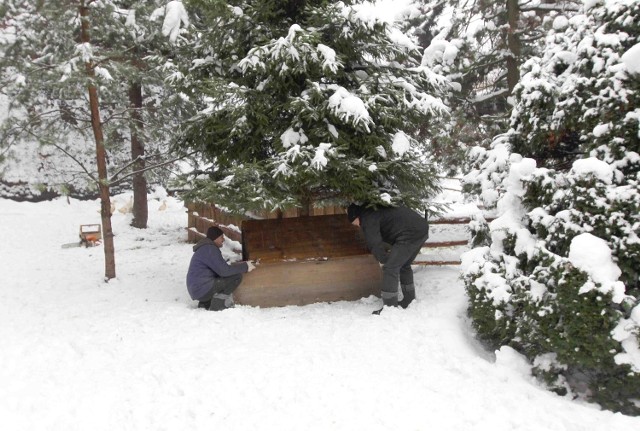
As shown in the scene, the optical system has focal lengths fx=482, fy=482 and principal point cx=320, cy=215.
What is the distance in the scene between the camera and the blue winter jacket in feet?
20.6

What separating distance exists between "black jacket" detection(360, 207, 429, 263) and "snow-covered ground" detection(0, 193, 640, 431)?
0.84 meters

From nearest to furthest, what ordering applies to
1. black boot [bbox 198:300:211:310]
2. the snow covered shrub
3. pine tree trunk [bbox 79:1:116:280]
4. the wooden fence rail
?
the snow covered shrub, black boot [bbox 198:300:211:310], pine tree trunk [bbox 79:1:116:280], the wooden fence rail

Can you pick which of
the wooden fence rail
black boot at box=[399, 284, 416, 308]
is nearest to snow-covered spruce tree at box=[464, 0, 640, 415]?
black boot at box=[399, 284, 416, 308]

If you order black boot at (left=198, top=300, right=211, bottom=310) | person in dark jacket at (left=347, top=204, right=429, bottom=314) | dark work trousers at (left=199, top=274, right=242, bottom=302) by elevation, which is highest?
person in dark jacket at (left=347, top=204, right=429, bottom=314)

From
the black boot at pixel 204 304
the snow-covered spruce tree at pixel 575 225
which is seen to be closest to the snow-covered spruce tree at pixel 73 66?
the black boot at pixel 204 304

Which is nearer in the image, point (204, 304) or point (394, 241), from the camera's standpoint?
point (394, 241)

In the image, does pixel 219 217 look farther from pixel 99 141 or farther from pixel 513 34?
pixel 513 34

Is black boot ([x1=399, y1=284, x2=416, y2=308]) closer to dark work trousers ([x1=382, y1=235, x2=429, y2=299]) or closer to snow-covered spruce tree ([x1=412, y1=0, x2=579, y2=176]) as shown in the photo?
dark work trousers ([x1=382, y1=235, x2=429, y2=299])

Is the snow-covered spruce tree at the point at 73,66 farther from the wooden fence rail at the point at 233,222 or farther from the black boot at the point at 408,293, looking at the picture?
the black boot at the point at 408,293

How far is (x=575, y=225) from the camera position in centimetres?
405

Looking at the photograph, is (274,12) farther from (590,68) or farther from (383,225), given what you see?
(590,68)

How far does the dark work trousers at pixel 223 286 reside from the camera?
6.27 m

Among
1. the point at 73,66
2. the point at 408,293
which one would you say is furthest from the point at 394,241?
the point at 73,66

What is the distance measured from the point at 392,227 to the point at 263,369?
A: 106 inches
